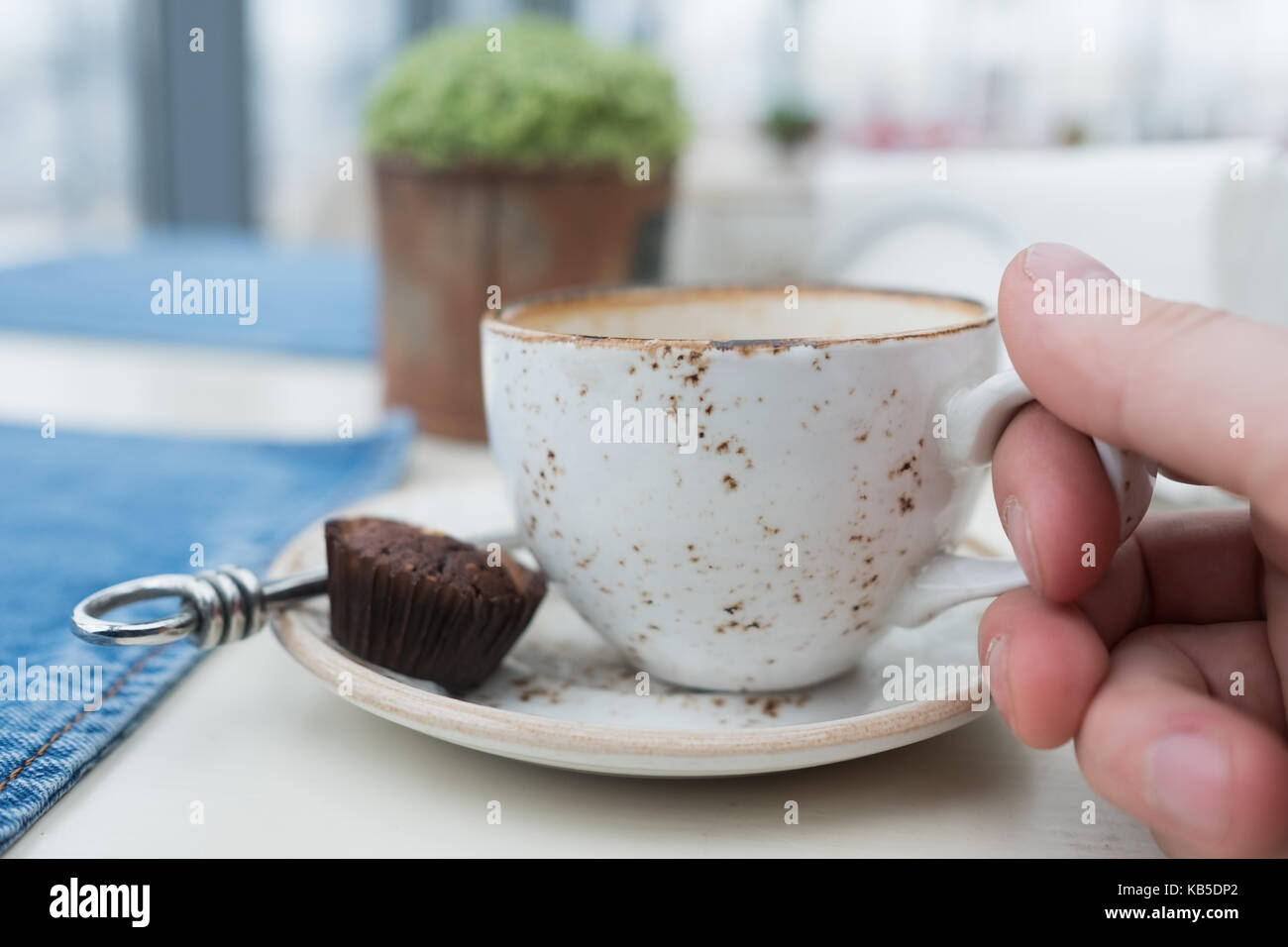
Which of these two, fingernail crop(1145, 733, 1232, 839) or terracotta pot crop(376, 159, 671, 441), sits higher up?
terracotta pot crop(376, 159, 671, 441)

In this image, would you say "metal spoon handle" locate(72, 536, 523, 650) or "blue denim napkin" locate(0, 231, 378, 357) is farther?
"blue denim napkin" locate(0, 231, 378, 357)

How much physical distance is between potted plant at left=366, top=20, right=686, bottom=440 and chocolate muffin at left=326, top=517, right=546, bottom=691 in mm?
437

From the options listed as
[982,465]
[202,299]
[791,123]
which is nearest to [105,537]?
[982,465]

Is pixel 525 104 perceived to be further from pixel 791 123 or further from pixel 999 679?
pixel 791 123

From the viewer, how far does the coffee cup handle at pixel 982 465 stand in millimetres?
331

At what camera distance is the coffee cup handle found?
331 mm

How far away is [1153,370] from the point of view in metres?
0.29

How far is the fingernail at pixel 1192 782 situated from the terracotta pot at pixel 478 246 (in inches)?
24.9

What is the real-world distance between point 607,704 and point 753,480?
11 cm

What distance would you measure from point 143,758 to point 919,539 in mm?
285

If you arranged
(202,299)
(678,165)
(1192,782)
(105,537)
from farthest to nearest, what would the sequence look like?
1. (202,299)
2. (678,165)
3. (105,537)
4. (1192,782)

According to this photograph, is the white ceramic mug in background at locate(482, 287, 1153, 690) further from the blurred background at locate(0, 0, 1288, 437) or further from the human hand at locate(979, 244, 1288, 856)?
the blurred background at locate(0, 0, 1288, 437)

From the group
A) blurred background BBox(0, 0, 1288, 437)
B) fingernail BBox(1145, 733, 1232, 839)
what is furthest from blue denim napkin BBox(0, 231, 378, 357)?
fingernail BBox(1145, 733, 1232, 839)

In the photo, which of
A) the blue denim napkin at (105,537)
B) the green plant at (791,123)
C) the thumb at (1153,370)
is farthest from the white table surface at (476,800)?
the green plant at (791,123)
